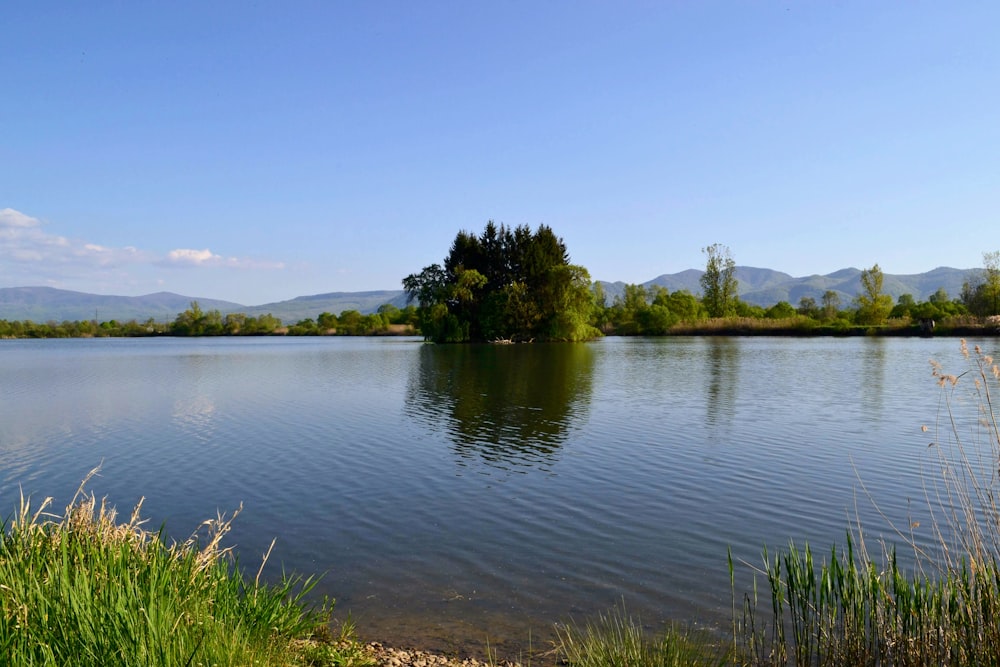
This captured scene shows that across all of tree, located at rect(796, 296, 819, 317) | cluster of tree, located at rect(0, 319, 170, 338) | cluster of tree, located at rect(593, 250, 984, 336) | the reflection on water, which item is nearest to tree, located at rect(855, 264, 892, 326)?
cluster of tree, located at rect(593, 250, 984, 336)

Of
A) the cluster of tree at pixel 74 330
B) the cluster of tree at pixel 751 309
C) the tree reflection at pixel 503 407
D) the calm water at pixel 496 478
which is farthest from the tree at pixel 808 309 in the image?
the cluster of tree at pixel 74 330

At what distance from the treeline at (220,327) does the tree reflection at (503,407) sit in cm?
8325

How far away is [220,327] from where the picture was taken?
449ft

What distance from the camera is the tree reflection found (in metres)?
15.5

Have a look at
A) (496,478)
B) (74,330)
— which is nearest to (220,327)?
(74,330)

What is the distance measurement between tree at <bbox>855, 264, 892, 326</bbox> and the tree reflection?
67875 millimetres

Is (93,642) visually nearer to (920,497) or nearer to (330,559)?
(330,559)

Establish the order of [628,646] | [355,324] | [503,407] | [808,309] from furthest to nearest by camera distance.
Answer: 1. [355,324]
2. [808,309]
3. [503,407]
4. [628,646]

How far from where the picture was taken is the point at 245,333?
13738cm

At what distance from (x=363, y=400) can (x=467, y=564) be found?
17855 mm

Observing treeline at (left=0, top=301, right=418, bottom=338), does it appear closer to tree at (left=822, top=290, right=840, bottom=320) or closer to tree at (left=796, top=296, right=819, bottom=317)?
tree at (left=796, top=296, right=819, bottom=317)

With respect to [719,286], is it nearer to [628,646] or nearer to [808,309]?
[808,309]

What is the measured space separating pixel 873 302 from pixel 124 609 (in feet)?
342

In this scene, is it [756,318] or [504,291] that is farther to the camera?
[756,318]
